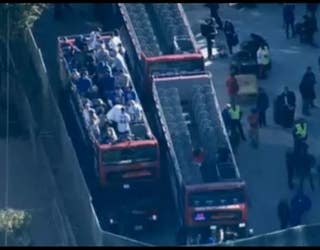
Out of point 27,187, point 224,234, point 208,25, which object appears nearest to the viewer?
point 224,234

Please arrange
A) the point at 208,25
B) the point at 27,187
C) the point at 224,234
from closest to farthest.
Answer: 1. the point at 224,234
2. the point at 27,187
3. the point at 208,25

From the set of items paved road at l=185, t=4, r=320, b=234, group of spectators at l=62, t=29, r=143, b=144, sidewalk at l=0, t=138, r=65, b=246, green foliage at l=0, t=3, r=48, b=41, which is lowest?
paved road at l=185, t=4, r=320, b=234

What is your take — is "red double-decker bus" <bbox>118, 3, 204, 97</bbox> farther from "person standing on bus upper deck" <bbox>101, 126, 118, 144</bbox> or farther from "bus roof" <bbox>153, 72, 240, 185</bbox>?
"person standing on bus upper deck" <bbox>101, 126, 118, 144</bbox>

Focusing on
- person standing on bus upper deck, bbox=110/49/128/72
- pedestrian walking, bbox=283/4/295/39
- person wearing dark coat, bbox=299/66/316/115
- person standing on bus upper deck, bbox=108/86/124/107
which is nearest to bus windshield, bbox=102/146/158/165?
person standing on bus upper deck, bbox=108/86/124/107

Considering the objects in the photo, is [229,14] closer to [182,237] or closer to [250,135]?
[250,135]

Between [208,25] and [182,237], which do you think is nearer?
[182,237]

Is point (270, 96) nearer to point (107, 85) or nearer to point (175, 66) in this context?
point (175, 66)

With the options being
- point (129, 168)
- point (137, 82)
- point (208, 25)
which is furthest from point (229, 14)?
point (129, 168)
